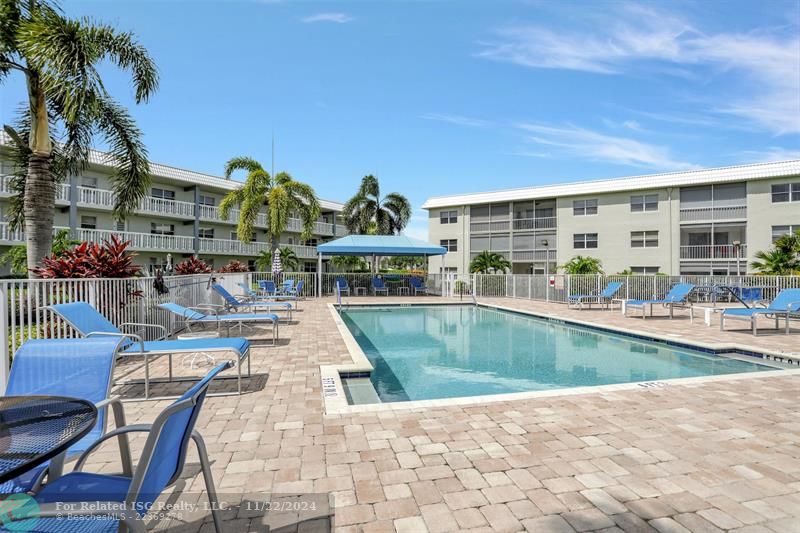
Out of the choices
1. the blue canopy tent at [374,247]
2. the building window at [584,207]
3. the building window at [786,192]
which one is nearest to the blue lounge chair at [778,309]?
the blue canopy tent at [374,247]

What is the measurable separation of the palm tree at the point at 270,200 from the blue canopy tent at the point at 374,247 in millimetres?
3210

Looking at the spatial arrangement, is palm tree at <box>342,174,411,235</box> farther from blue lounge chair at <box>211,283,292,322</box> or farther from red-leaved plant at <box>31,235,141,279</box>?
red-leaved plant at <box>31,235,141,279</box>

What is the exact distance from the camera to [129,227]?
27.4 meters

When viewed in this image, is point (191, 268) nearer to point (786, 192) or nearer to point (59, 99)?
point (59, 99)

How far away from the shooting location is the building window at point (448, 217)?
126ft

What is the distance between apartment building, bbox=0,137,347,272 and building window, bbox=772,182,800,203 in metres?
34.6

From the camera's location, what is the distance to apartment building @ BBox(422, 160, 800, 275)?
27094 mm

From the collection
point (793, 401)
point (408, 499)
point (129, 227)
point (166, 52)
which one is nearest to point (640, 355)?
point (793, 401)

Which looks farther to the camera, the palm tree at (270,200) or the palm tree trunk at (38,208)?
the palm tree at (270,200)

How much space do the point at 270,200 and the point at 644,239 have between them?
25.7 metres

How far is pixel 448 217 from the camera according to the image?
38.8m

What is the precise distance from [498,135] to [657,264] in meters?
16.9

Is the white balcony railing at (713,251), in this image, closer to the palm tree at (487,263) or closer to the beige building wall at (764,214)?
the beige building wall at (764,214)

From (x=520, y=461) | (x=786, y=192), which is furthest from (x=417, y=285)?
(x=786, y=192)
